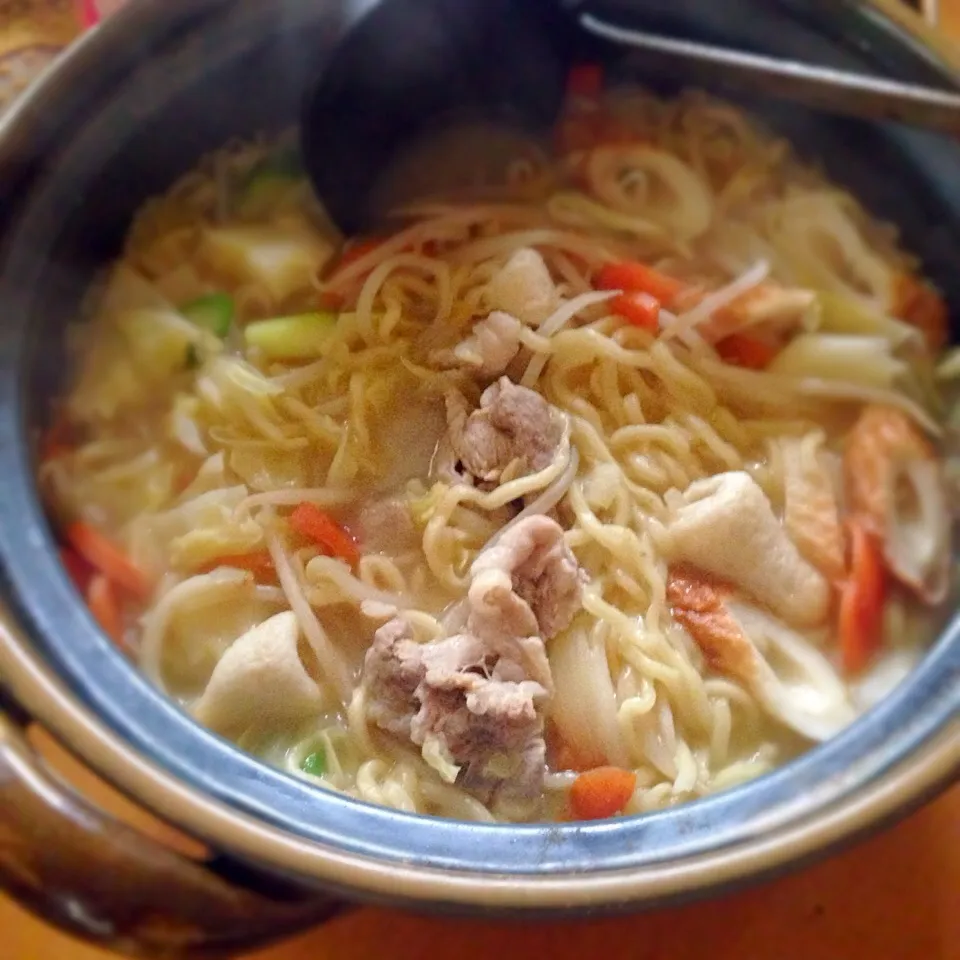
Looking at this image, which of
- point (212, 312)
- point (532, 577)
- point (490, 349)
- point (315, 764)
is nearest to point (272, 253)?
point (212, 312)

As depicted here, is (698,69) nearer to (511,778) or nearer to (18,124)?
(18,124)

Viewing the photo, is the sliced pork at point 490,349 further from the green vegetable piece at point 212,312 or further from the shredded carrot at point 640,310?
the green vegetable piece at point 212,312

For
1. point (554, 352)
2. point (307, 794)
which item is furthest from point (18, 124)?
point (307, 794)

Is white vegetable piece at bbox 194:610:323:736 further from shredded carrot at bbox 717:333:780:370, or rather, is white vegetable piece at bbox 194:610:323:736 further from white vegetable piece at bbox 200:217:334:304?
shredded carrot at bbox 717:333:780:370

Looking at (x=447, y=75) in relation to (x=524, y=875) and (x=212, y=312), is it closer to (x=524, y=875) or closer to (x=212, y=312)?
(x=212, y=312)

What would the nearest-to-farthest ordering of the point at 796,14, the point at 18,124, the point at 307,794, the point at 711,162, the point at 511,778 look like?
the point at 307,794, the point at 511,778, the point at 18,124, the point at 796,14, the point at 711,162

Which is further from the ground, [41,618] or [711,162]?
[711,162]

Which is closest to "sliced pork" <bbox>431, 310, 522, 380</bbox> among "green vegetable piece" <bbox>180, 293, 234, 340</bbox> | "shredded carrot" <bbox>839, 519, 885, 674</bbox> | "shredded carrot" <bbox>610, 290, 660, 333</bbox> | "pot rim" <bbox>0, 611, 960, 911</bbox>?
"shredded carrot" <bbox>610, 290, 660, 333</bbox>
